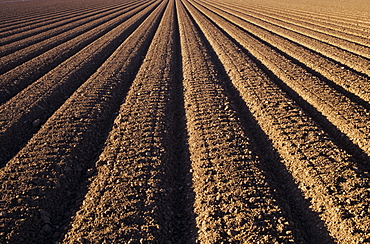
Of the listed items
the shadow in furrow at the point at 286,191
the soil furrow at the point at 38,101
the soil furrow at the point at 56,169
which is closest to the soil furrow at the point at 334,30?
the shadow in furrow at the point at 286,191

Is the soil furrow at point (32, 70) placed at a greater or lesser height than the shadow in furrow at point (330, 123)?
greater

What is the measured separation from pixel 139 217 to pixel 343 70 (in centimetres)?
838

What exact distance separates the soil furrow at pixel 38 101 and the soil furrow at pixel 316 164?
225 inches

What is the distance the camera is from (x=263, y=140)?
5.23 meters

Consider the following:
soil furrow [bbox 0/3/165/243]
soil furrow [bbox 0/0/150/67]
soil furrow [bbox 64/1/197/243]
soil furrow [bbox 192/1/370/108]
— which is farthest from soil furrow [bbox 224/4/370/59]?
soil furrow [bbox 0/0/150/67]

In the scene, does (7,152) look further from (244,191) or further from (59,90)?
(244,191)

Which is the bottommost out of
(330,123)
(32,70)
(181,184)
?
(181,184)

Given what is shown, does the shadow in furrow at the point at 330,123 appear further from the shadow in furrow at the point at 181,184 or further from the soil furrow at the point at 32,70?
the soil furrow at the point at 32,70

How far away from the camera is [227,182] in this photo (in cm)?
399

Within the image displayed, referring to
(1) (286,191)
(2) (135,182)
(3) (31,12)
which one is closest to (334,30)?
(1) (286,191)

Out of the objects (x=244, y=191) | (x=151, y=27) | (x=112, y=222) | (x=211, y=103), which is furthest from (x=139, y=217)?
(x=151, y=27)

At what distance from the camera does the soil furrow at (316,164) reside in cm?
333

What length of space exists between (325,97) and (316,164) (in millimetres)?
3016

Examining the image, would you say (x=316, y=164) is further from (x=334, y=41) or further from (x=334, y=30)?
(x=334, y=30)
